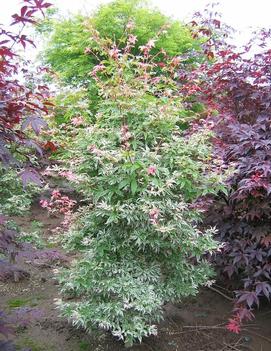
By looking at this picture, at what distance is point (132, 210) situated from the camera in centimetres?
254

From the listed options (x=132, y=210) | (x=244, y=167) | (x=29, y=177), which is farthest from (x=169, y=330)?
(x=29, y=177)

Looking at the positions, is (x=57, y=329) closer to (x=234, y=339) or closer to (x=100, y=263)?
(x=100, y=263)

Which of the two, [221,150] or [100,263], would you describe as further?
Answer: [221,150]

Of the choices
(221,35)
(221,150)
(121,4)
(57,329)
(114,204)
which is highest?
(121,4)

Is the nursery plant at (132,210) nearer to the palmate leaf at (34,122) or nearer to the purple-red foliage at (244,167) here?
the purple-red foliage at (244,167)

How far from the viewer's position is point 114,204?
8.82ft

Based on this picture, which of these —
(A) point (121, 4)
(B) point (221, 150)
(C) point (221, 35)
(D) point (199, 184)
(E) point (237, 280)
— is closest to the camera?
(D) point (199, 184)

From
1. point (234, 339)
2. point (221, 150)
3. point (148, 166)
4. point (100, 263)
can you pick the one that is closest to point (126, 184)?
point (148, 166)

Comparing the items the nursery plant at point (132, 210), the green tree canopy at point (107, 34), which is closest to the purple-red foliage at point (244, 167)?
the nursery plant at point (132, 210)

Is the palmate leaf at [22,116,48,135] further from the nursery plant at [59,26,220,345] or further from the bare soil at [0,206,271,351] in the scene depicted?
the bare soil at [0,206,271,351]

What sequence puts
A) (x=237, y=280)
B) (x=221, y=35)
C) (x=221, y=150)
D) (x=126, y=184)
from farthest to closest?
(x=221, y=35)
(x=237, y=280)
(x=221, y=150)
(x=126, y=184)

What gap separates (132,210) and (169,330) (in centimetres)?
130

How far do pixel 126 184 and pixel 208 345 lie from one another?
1.53 m

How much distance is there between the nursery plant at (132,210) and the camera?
253cm
